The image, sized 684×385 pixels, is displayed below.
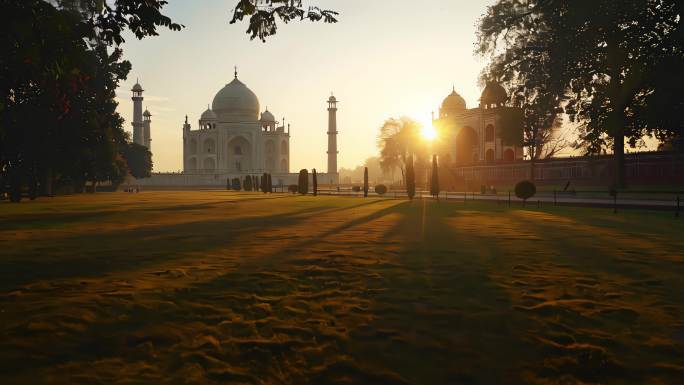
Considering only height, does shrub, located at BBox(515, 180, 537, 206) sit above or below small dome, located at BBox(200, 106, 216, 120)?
below

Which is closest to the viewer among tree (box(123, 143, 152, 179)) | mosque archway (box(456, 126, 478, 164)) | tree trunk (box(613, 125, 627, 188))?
tree trunk (box(613, 125, 627, 188))

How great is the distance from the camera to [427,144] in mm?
69625

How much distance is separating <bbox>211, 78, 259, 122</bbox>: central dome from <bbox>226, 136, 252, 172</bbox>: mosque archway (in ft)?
14.5

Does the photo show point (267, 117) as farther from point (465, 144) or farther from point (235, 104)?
point (465, 144)

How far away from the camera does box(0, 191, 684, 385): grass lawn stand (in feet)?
12.1

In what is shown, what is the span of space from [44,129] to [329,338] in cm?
3138

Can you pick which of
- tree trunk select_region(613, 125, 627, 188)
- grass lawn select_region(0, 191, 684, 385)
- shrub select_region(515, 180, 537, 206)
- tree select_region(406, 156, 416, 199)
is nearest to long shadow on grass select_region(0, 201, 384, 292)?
grass lawn select_region(0, 191, 684, 385)

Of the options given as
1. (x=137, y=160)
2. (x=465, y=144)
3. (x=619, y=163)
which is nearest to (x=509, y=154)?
(x=465, y=144)

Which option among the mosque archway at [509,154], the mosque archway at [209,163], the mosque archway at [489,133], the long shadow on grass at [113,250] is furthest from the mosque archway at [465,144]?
the long shadow on grass at [113,250]

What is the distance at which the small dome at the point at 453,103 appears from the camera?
7294cm

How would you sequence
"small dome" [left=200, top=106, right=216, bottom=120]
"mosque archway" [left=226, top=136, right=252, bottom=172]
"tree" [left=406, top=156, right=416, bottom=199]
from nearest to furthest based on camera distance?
"tree" [left=406, top=156, right=416, bottom=199], "small dome" [left=200, top=106, right=216, bottom=120], "mosque archway" [left=226, top=136, right=252, bottom=172]

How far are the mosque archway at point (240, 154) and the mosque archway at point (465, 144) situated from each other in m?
44.2

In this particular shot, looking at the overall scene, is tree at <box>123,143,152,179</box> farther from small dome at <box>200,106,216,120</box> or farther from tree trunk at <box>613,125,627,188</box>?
tree trunk at <box>613,125,627,188</box>

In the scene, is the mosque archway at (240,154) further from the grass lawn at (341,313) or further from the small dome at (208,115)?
the grass lawn at (341,313)
